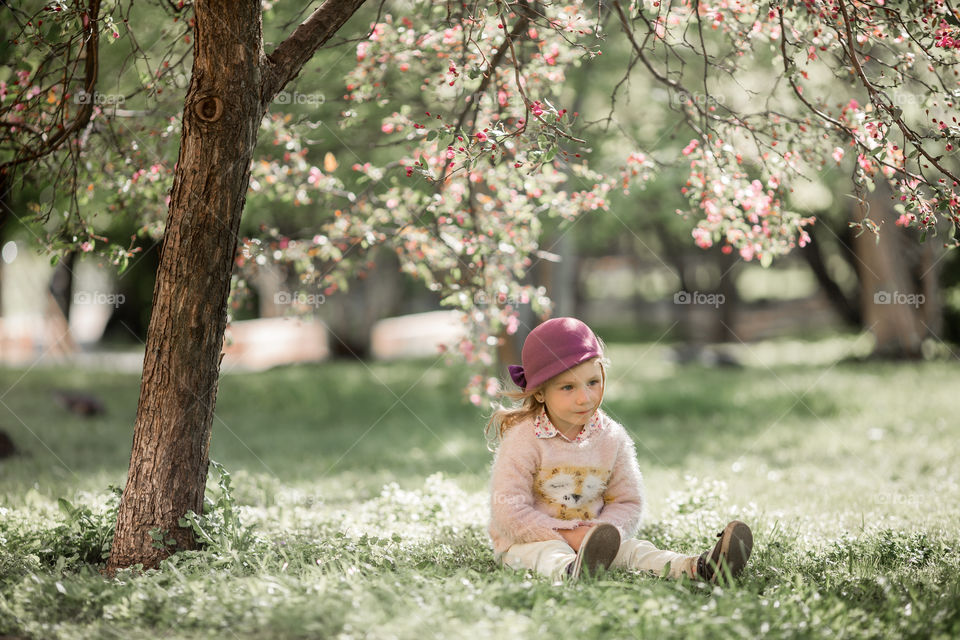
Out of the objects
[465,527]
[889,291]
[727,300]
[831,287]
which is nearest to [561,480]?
[465,527]

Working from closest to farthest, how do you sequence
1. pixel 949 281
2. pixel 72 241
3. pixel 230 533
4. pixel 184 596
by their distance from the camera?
pixel 184 596
pixel 230 533
pixel 72 241
pixel 949 281

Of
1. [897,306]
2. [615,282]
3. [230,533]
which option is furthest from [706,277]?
[230,533]

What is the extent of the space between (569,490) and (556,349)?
2.14ft

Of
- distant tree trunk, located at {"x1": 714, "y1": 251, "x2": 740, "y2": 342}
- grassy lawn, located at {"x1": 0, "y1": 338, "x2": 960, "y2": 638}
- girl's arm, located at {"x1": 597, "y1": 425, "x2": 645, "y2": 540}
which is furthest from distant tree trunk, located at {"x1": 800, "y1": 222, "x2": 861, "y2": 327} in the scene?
girl's arm, located at {"x1": 597, "y1": 425, "x2": 645, "y2": 540}

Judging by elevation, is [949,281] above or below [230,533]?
above

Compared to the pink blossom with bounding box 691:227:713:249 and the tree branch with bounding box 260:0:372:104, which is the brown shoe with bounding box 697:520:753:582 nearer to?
the pink blossom with bounding box 691:227:713:249

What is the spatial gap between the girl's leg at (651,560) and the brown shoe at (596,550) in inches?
8.1

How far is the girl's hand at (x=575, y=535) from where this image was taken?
3611 mm

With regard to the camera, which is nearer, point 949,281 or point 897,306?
point 897,306

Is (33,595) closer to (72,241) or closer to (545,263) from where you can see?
(72,241)

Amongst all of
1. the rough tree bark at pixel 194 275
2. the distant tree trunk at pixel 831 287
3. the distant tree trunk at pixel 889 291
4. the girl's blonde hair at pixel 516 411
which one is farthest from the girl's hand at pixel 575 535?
the distant tree trunk at pixel 831 287

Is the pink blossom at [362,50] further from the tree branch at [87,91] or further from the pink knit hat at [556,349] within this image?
the pink knit hat at [556,349]

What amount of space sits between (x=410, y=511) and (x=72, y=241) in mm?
2401

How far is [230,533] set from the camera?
3.79 metres
